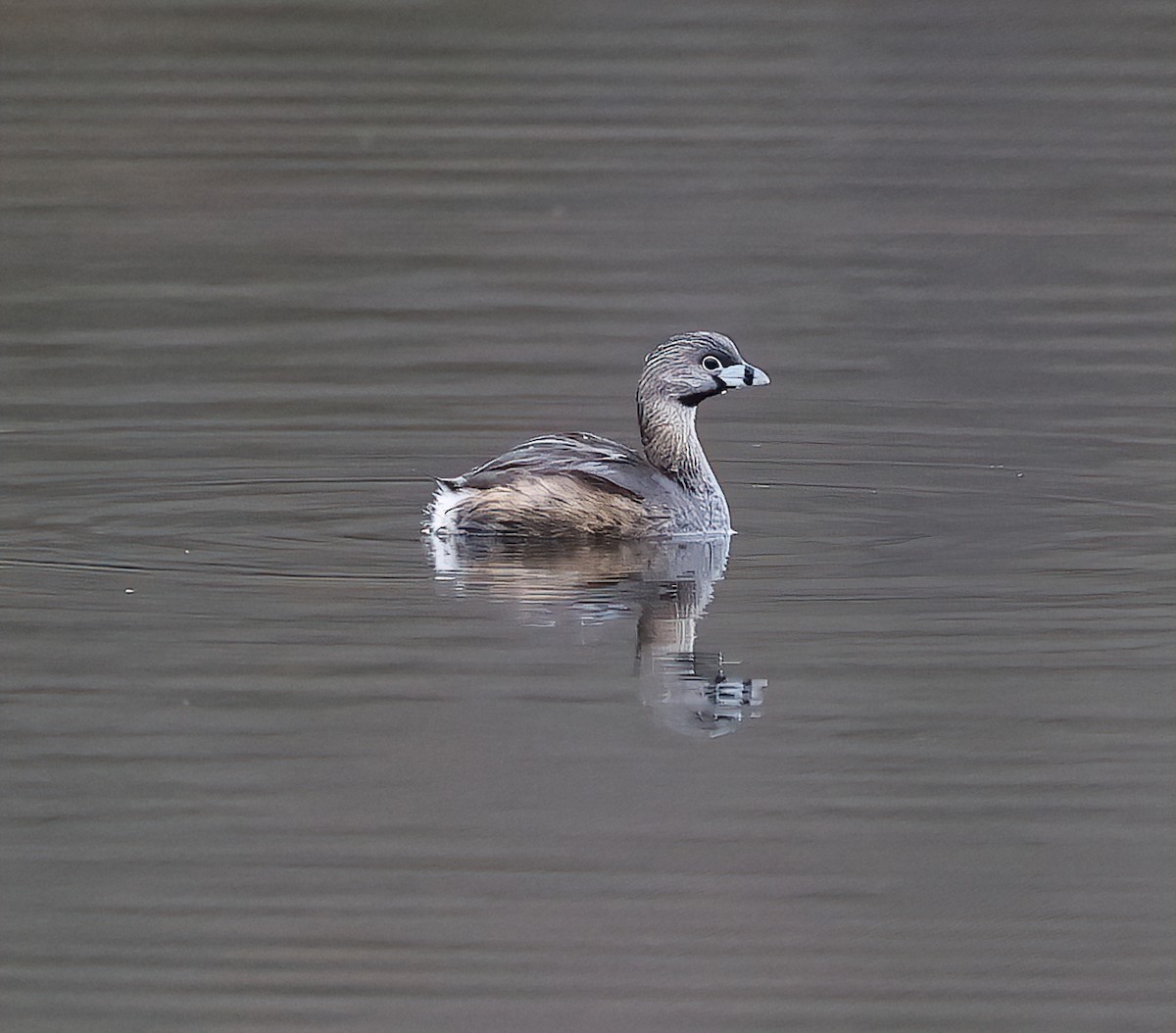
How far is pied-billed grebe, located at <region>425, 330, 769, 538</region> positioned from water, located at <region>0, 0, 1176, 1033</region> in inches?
5.4

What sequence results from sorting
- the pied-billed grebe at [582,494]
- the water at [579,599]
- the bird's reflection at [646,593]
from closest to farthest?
the water at [579,599] → the bird's reflection at [646,593] → the pied-billed grebe at [582,494]

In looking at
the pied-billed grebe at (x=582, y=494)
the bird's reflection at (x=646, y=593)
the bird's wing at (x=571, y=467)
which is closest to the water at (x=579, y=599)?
the bird's reflection at (x=646, y=593)

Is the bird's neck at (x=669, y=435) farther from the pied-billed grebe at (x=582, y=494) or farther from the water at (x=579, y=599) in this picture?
the water at (x=579, y=599)

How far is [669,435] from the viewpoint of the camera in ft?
30.2

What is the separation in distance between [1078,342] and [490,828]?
6.50 meters

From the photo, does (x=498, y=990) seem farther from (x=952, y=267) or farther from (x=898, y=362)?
(x=952, y=267)

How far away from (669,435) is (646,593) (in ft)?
4.21

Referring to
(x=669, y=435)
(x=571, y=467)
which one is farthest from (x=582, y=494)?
(x=669, y=435)

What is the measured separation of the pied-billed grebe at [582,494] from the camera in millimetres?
8633

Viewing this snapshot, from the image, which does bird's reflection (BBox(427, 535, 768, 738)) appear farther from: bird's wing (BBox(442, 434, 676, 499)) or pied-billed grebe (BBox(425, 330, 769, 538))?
bird's wing (BBox(442, 434, 676, 499))

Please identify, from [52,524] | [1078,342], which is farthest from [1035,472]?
[52,524]

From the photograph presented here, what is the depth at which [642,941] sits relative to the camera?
537 centimetres

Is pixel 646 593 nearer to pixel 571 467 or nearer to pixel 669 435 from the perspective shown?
pixel 571 467

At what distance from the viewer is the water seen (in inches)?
213
